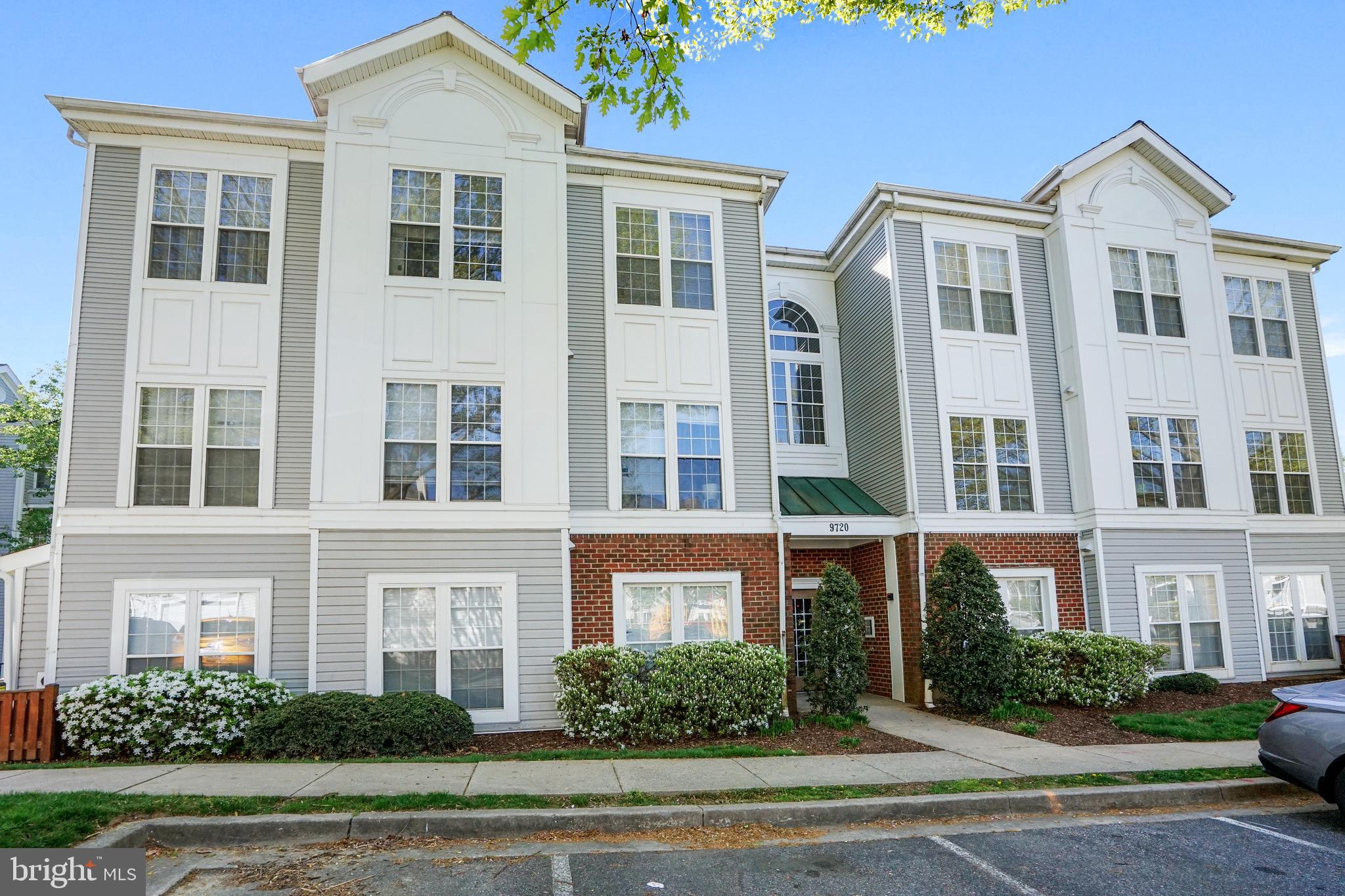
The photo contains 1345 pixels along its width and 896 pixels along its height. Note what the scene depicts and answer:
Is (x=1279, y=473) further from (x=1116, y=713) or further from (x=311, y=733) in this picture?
(x=311, y=733)

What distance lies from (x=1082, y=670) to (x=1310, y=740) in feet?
20.2

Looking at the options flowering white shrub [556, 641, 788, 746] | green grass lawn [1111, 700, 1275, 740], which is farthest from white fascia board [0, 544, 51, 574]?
green grass lawn [1111, 700, 1275, 740]

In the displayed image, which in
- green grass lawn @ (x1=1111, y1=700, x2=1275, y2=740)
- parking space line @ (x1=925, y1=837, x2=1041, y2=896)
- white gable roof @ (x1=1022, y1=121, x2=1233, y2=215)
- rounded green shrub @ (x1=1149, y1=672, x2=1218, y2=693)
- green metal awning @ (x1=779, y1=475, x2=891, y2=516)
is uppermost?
white gable roof @ (x1=1022, y1=121, x2=1233, y2=215)

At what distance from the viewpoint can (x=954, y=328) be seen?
49.9 feet

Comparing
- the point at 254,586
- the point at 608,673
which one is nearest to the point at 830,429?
the point at 608,673

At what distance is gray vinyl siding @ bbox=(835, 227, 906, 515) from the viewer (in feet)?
49.0

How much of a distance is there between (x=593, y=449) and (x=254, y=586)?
5.09 metres

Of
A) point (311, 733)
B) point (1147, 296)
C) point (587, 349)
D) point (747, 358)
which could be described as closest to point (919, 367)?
point (747, 358)

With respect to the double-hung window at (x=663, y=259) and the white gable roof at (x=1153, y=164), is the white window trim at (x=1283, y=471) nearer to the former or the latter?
the white gable roof at (x=1153, y=164)

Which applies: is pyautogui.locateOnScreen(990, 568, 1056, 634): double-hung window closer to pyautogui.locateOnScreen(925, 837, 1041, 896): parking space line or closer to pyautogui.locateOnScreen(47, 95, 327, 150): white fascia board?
pyautogui.locateOnScreen(925, 837, 1041, 896): parking space line

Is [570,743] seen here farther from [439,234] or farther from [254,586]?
[439,234]

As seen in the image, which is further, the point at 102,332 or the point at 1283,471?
the point at 1283,471

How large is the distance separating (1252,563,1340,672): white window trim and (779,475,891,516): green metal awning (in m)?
7.37

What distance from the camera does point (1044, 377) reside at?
51.0 feet
